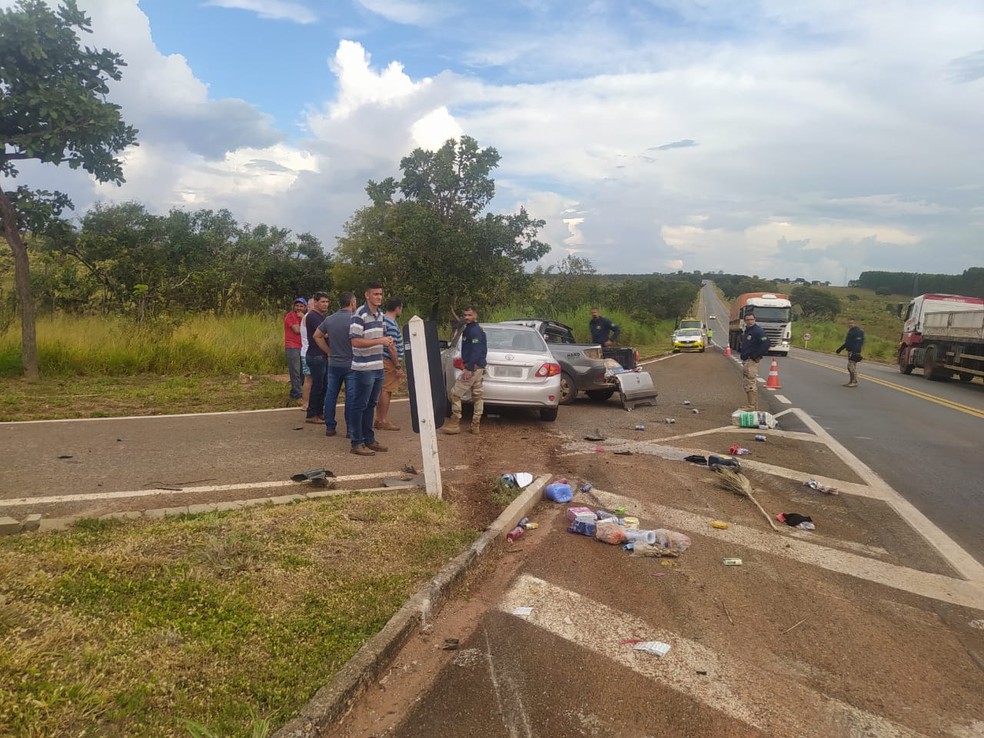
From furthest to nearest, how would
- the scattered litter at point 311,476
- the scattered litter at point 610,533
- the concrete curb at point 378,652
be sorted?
the scattered litter at point 311,476
the scattered litter at point 610,533
the concrete curb at point 378,652

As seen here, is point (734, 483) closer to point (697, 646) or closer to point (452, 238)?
point (697, 646)

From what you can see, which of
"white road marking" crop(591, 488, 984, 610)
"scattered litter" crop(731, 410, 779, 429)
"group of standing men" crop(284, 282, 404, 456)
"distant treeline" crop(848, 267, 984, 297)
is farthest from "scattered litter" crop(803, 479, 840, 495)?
"distant treeline" crop(848, 267, 984, 297)

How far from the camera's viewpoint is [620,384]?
13289mm

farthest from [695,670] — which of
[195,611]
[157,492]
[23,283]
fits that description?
[23,283]

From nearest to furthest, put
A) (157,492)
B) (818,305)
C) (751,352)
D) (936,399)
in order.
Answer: (157,492), (751,352), (936,399), (818,305)

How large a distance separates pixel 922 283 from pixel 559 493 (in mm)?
102225

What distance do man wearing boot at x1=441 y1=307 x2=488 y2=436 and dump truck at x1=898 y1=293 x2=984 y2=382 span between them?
1739cm

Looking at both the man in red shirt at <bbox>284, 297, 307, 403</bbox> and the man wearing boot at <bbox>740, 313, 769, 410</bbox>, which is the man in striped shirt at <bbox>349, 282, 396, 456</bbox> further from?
the man wearing boot at <bbox>740, 313, 769, 410</bbox>

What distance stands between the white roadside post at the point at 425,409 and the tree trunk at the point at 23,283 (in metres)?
9.27

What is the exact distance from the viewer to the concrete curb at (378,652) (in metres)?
2.97

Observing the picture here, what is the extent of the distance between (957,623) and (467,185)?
16.0 m

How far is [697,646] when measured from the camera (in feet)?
12.8

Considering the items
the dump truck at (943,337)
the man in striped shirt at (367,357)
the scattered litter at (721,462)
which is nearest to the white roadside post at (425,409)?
the man in striped shirt at (367,357)

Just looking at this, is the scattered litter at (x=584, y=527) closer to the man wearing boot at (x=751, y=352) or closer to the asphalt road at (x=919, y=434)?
the asphalt road at (x=919, y=434)
